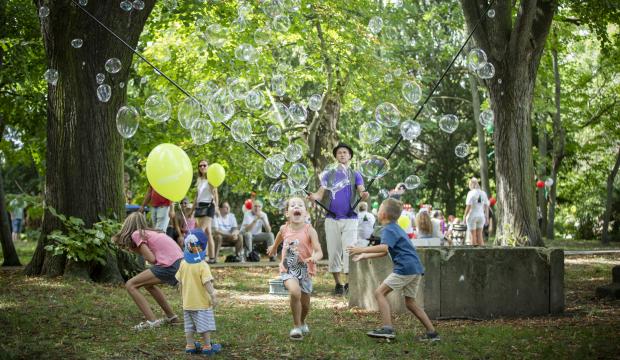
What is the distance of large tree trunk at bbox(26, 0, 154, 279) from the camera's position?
11016mm

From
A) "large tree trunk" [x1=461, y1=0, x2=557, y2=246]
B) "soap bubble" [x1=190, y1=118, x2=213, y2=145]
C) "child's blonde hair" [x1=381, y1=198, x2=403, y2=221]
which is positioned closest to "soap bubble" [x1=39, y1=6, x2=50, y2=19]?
"soap bubble" [x1=190, y1=118, x2=213, y2=145]

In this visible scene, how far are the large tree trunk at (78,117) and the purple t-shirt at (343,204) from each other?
3.39 meters

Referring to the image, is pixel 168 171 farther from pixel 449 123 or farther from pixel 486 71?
pixel 486 71

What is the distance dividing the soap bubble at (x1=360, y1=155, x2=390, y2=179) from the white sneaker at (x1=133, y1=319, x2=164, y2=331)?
10.8 feet

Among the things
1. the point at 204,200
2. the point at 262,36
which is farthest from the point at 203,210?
the point at 262,36

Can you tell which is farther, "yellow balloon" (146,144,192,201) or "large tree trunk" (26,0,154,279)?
"large tree trunk" (26,0,154,279)

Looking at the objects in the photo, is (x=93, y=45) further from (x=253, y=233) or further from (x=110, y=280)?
(x=253, y=233)

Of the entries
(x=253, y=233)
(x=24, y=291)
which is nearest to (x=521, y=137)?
(x=253, y=233)

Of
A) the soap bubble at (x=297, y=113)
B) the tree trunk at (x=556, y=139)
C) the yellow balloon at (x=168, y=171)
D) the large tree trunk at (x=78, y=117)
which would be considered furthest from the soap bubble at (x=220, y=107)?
the tree trunk at (x=556, y=139)

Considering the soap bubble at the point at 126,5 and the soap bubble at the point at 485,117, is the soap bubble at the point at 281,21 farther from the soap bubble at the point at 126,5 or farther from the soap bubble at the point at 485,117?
the soap bubble at the point at 485,117

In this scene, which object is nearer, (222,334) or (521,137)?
(222,334)

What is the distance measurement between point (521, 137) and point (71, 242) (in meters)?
8.44

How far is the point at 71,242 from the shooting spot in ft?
35.3

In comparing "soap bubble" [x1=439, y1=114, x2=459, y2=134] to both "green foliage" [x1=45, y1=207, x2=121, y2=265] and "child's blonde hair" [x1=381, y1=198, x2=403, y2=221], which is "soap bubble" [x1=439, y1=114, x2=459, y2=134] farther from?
"green foliage" [x1=45, y1=207, x2=121, y2=265]
